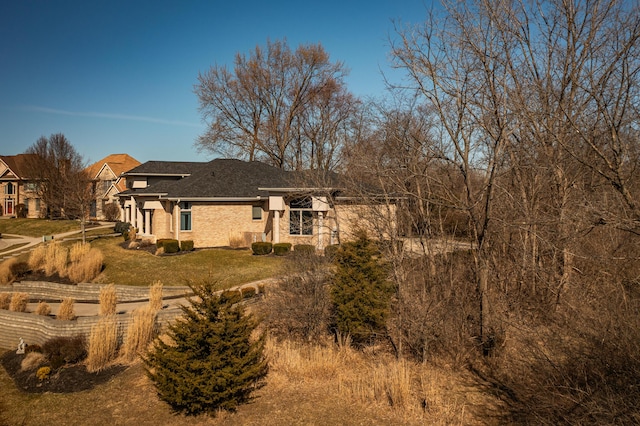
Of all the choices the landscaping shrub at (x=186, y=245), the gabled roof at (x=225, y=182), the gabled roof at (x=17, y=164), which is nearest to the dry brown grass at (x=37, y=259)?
the landscaping shrub at (x=186, y=245)

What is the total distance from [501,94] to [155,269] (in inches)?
647

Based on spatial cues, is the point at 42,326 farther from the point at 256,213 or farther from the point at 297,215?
the point at 297,215

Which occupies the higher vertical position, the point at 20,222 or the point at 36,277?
the point at 20,222

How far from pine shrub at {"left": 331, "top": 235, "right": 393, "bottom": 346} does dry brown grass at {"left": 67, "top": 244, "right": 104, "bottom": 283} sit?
13.1 metres

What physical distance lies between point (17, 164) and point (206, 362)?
5580 centimetres

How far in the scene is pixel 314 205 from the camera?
23.0 meters

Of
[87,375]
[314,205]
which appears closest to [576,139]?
[87,375]

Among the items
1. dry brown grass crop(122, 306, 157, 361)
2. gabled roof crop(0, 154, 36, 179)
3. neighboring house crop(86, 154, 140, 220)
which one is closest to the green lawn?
dry brown grass crop(122, 306, 157, 361)

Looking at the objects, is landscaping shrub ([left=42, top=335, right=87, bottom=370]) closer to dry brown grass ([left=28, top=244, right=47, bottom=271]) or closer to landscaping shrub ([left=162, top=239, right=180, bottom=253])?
dry brown grass ([left=28, top=244, right=47, bottom=271])

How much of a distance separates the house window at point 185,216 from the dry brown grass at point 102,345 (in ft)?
43.9

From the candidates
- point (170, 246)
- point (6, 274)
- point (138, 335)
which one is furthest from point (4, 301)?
point (170, 246)

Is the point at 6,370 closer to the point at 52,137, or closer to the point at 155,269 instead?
the point at 155,269

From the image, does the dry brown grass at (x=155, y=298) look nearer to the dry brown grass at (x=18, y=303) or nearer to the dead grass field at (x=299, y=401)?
the dead grass field at (x=299, y=401)

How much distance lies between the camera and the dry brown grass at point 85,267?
733 inches
